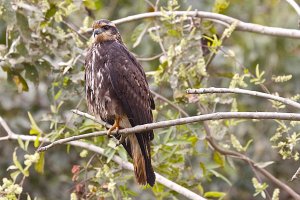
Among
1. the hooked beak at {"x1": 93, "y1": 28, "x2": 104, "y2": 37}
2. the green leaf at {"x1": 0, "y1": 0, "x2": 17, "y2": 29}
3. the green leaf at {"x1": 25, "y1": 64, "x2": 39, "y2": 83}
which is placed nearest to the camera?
the hooked beak at {"x1": 93, "y1": 28, "x2": 104, "y2": 37}

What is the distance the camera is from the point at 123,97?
4785 mm

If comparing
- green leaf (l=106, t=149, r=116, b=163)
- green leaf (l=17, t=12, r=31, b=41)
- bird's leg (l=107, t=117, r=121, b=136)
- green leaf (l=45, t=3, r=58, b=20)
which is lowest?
green leaf (l=106, t=149, r=116, b=163)

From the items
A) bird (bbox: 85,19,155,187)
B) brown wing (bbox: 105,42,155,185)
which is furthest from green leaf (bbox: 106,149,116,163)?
brown wing (bbox: 105,42,155,185)

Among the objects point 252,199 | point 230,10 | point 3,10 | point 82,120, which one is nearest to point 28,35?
point 3,10

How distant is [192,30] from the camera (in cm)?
548

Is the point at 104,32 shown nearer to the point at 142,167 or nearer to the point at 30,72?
the point at 30,72

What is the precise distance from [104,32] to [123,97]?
0.48 m

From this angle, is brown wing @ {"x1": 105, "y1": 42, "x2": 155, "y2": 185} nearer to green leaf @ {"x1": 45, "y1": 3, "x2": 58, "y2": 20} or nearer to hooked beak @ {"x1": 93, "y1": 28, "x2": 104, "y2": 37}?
hooked beak @ {"x1": 93, "y1": 28, "x2": 104, "y2": 37}

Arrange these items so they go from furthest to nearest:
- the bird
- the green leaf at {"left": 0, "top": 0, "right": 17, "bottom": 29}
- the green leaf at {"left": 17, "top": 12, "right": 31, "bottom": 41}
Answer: the green leaf at {"left": 17, "top": 12, "right": 31, "bottom": 41}
the green leaf at {"left": 0, "top": 0, "right": 17, "bottom": 29}
the bird

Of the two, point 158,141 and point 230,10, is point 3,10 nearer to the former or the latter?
point 158,141

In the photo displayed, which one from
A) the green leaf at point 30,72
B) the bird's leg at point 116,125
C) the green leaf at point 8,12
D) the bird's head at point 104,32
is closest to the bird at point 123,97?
the bird's leg at point 116,125

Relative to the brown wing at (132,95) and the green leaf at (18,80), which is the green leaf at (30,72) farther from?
the brown wing at (132,95)

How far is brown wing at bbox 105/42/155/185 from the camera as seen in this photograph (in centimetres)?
476

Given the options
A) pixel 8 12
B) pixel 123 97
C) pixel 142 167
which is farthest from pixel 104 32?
pixel 142 167
